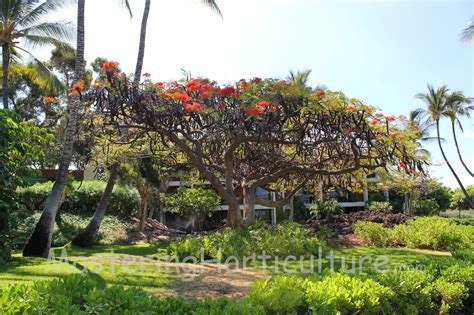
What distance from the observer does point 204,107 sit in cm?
→ 914

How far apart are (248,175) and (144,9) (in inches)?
263

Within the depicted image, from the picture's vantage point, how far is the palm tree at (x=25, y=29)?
47.1ft

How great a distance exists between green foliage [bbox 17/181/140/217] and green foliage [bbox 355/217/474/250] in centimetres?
1108

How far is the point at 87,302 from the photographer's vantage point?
3.24m

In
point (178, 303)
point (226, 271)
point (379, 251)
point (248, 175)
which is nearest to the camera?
point (178, 303)

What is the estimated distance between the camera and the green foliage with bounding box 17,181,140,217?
17.2 metres

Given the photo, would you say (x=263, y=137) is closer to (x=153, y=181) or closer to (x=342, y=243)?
(x=342, y=243)

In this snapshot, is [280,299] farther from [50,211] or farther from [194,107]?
[50,211]

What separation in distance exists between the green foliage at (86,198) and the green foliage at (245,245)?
28.7ft

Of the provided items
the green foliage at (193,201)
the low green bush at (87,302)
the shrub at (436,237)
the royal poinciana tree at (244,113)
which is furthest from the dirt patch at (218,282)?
the green foliage at (193,201)

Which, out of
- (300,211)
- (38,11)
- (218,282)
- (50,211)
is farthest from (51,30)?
(300,211)

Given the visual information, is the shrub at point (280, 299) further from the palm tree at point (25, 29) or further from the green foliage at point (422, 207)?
the green foliage at point (422, 207)

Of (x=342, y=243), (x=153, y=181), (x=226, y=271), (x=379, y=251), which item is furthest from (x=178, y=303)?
(x=153, y=181)

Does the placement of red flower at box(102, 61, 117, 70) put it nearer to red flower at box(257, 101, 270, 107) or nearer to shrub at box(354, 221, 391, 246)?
red flower at box(257, 101, 270, 107)
